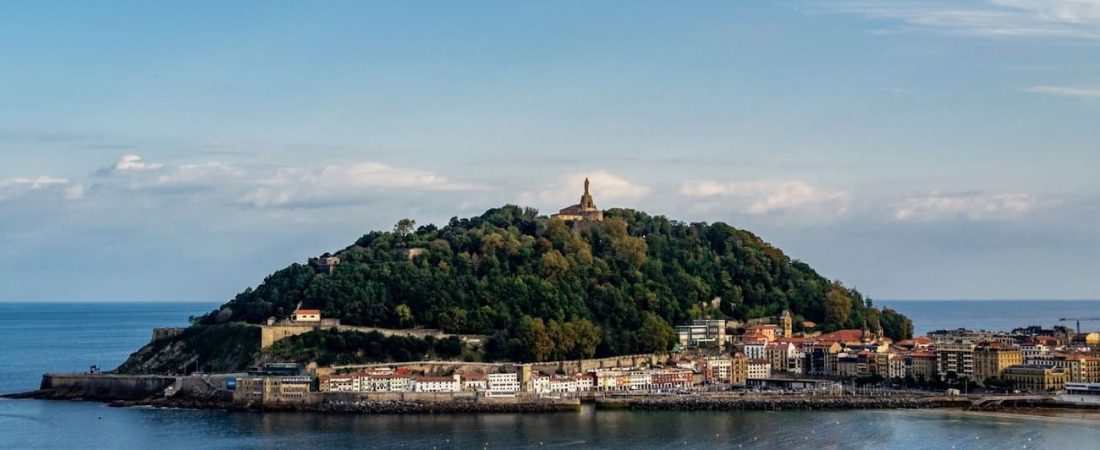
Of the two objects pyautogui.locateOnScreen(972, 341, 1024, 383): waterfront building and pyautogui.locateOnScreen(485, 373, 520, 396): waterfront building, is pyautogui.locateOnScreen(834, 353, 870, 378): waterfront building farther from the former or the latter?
pyautogui.locateOnScreen(485, 373, 520, 396): waterfront building

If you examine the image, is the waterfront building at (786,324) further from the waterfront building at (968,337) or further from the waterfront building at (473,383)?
the waterfront building at (473,383)

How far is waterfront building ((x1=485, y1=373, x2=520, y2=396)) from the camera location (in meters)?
49.3

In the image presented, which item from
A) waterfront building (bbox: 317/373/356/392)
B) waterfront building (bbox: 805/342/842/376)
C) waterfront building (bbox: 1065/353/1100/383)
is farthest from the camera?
waterfront building (bbox: 805/342/842/376)

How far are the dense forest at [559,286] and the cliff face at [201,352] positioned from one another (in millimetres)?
1831

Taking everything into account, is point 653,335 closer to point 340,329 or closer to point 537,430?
point 340,329

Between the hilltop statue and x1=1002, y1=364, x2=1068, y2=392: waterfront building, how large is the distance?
73.5 ft

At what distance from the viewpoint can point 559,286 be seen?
195ft

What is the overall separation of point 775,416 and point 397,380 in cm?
1274

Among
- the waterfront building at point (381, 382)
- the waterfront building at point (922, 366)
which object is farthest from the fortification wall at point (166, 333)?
the waterfront building at point (922, 366)

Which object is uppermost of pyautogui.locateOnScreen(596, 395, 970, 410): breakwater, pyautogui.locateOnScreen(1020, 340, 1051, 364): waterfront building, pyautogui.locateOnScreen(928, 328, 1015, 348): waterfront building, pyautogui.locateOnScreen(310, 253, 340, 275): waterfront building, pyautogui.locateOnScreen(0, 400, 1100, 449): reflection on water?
pyautogui.locateOnScreen(310, 253, 340, 275): waterfront building

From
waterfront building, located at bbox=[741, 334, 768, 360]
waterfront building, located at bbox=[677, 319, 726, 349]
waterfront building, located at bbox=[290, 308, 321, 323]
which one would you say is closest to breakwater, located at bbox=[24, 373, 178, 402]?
waterfront building, located at bbox=[290, 308, 321, 323]

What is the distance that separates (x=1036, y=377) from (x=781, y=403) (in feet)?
33.1

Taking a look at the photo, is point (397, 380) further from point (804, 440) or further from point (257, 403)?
point (804, 440)

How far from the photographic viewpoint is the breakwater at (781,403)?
4797 centimetres
